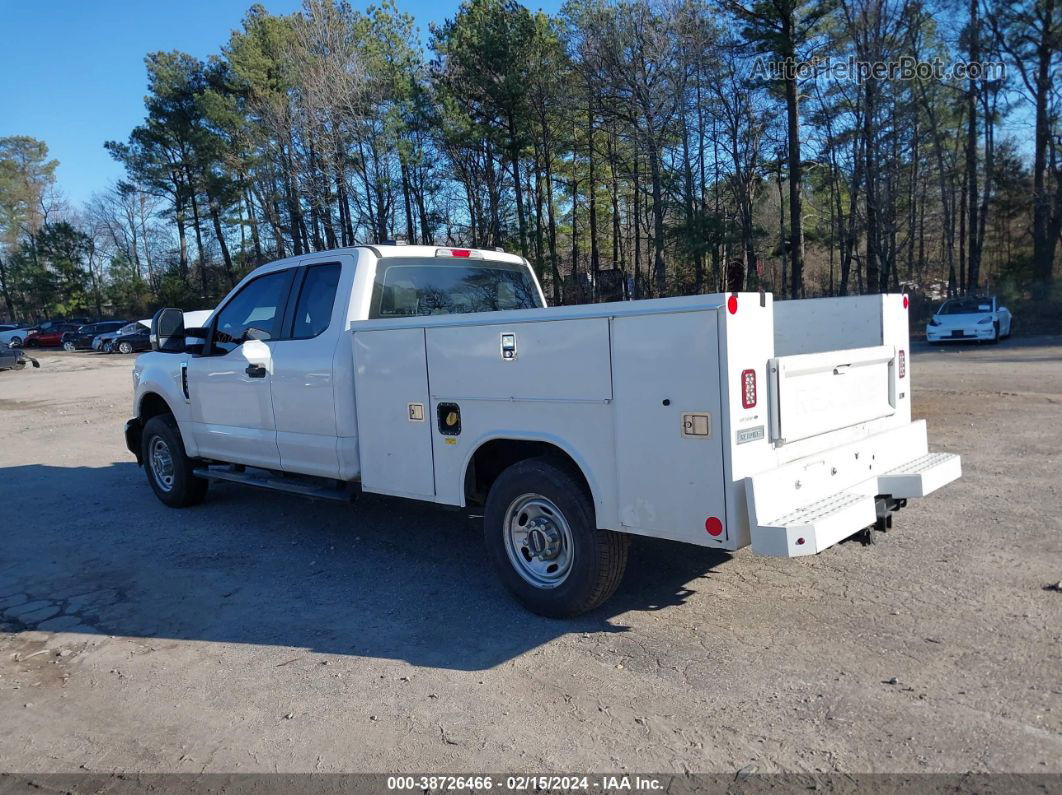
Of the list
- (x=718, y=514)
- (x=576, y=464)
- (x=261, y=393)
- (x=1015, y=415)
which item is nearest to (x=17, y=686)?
(x=261, y=393)

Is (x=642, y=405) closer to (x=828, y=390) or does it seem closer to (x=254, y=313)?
(x=828, y=390)

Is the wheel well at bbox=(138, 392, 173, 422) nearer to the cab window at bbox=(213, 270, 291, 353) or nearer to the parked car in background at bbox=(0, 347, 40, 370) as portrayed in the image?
the cab window at bbox=(213, 270, 291, 353)

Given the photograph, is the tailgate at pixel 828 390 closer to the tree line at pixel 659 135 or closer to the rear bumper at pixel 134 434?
the rear bumper at pixel 134 434

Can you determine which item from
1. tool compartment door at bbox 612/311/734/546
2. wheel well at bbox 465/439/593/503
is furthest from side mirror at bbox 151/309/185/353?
tool compartment door at bbox 612/311/734/546

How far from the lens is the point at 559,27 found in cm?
3378

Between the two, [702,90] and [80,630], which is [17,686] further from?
[702,90]

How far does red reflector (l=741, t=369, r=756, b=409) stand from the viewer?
370 centimetres

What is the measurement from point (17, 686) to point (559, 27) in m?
34.7

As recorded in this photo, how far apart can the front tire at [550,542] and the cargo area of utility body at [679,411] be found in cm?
16

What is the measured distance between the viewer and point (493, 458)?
16.5ft

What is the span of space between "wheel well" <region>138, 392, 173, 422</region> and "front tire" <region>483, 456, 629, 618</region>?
4.83 metres

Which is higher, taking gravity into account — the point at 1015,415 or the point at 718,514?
the point at 718,514

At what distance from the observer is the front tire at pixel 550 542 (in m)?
4.27

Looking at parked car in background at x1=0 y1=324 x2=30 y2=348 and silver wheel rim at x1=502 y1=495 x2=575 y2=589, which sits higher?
parked car in background at x1=0 y1=324 x2=30 y2=348
